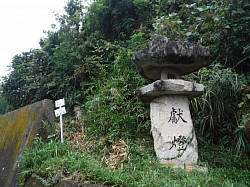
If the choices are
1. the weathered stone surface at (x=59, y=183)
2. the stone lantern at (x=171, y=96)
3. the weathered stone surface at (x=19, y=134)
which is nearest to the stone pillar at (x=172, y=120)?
the stone lantern at (x=171, y=96)

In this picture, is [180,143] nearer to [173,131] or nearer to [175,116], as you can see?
[173,131]

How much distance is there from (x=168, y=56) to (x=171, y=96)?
1.74 feet

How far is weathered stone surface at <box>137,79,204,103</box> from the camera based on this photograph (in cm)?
340

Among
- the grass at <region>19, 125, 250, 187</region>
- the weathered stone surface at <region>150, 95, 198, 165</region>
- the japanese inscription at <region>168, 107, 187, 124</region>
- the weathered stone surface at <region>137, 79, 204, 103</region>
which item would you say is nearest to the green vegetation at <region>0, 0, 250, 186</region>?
the grass at <region>19, 125, 250, 187</region>


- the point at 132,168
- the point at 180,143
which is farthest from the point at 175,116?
the point at 132,168

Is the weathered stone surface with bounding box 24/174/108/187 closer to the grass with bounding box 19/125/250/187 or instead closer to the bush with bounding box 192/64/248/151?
the grass with bounding box 19/125/250/187

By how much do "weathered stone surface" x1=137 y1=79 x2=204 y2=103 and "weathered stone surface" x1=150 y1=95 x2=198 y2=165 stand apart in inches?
3.9

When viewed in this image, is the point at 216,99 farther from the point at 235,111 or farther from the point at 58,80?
the point at 58,80

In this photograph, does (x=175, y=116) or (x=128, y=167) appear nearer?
(x=128, y=167)

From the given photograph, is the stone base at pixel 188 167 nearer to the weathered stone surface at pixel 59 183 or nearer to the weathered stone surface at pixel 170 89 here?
the weathered stone surface at pixel 170 89

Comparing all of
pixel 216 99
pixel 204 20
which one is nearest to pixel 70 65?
pixel 204 20

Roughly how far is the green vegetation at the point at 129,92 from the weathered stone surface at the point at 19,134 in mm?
413

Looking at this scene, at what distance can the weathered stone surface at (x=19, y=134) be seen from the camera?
419cm

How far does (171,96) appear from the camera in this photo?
142 inches
